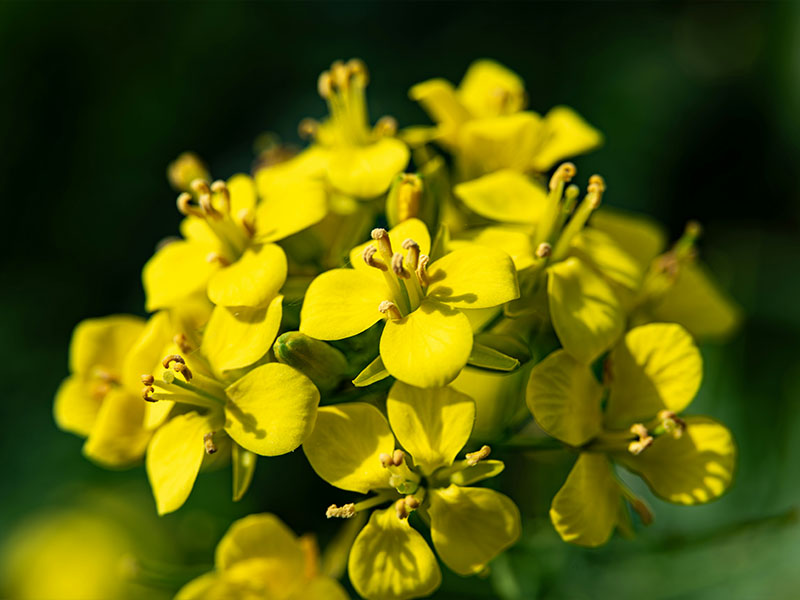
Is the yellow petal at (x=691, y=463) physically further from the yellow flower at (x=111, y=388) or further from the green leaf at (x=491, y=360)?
the yellow flower at (x=111, y=388)

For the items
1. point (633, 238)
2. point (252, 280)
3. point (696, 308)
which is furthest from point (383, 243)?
point (696, 308)

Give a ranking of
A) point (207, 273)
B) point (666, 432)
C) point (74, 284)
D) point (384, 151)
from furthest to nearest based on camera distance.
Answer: point (74, 284) < point (384, 151) < point (207, 273) < point (666, 432)

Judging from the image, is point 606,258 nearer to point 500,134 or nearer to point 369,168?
point 500,134

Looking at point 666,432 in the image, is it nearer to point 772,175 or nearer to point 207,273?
point 207,273

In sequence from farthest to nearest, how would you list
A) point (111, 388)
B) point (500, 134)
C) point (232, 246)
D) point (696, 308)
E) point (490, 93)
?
point (490, 93), point (696, 308), point (500, 134), point (111, 388), point (232, 246)

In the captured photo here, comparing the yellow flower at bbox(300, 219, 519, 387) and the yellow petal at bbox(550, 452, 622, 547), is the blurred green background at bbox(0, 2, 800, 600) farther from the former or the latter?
the yellow flower at bbox(300, 219, 519, 387)

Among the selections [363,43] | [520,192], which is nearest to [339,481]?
[520,192]
